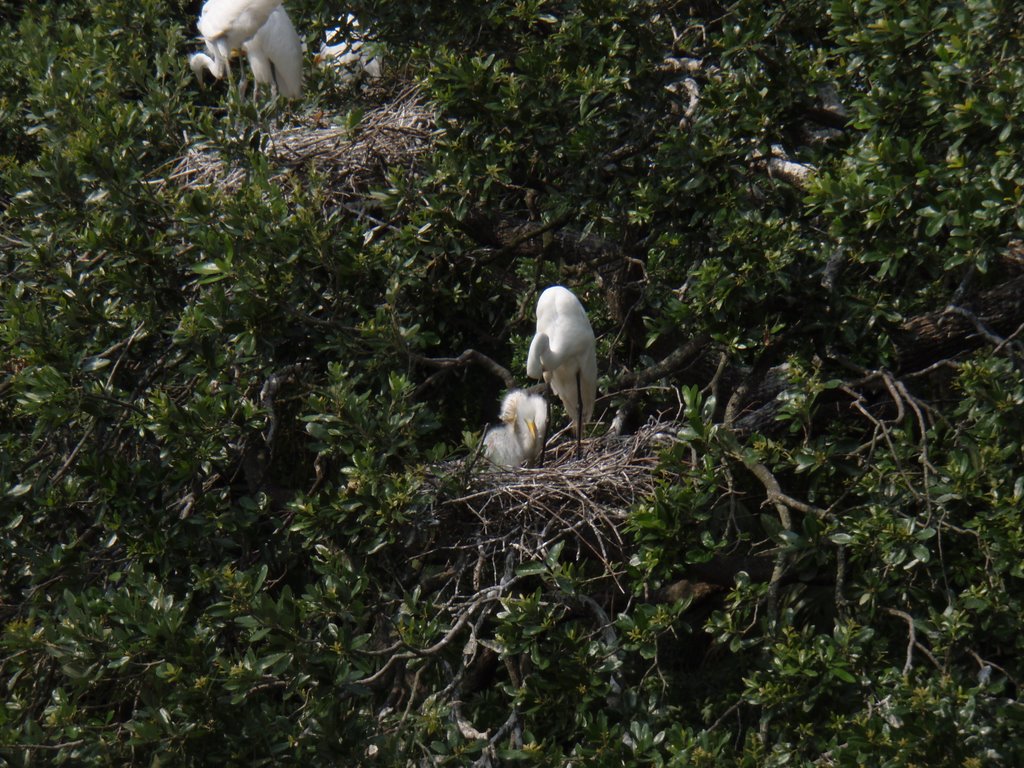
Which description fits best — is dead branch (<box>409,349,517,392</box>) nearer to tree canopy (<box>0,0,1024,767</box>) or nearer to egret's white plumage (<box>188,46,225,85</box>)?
tree canopy (<box>0,0,1024,767</box>)

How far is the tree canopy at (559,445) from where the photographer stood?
3.04m

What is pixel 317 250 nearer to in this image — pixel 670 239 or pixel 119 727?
pixel 670 239

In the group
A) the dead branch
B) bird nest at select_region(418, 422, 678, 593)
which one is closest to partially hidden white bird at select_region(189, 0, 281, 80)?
the dead branch

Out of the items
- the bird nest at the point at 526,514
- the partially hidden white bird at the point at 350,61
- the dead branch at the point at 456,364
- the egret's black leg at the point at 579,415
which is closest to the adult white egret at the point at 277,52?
the partially hidden white bird at the point at 350,61

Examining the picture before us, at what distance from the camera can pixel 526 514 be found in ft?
12.6

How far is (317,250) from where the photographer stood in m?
3.79

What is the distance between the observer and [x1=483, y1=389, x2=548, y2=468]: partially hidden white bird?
476cm

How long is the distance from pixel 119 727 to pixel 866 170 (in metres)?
2.48

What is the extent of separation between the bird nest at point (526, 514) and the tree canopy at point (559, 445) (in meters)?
0.02

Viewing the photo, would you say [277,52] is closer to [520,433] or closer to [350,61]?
[350,61]

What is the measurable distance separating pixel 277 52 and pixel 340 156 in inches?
67.2

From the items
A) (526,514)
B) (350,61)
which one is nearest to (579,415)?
(526,514)

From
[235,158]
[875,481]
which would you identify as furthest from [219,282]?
[875,481]

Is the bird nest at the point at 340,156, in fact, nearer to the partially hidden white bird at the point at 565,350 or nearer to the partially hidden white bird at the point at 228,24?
the partially hidden white bird at the point at 565,350
